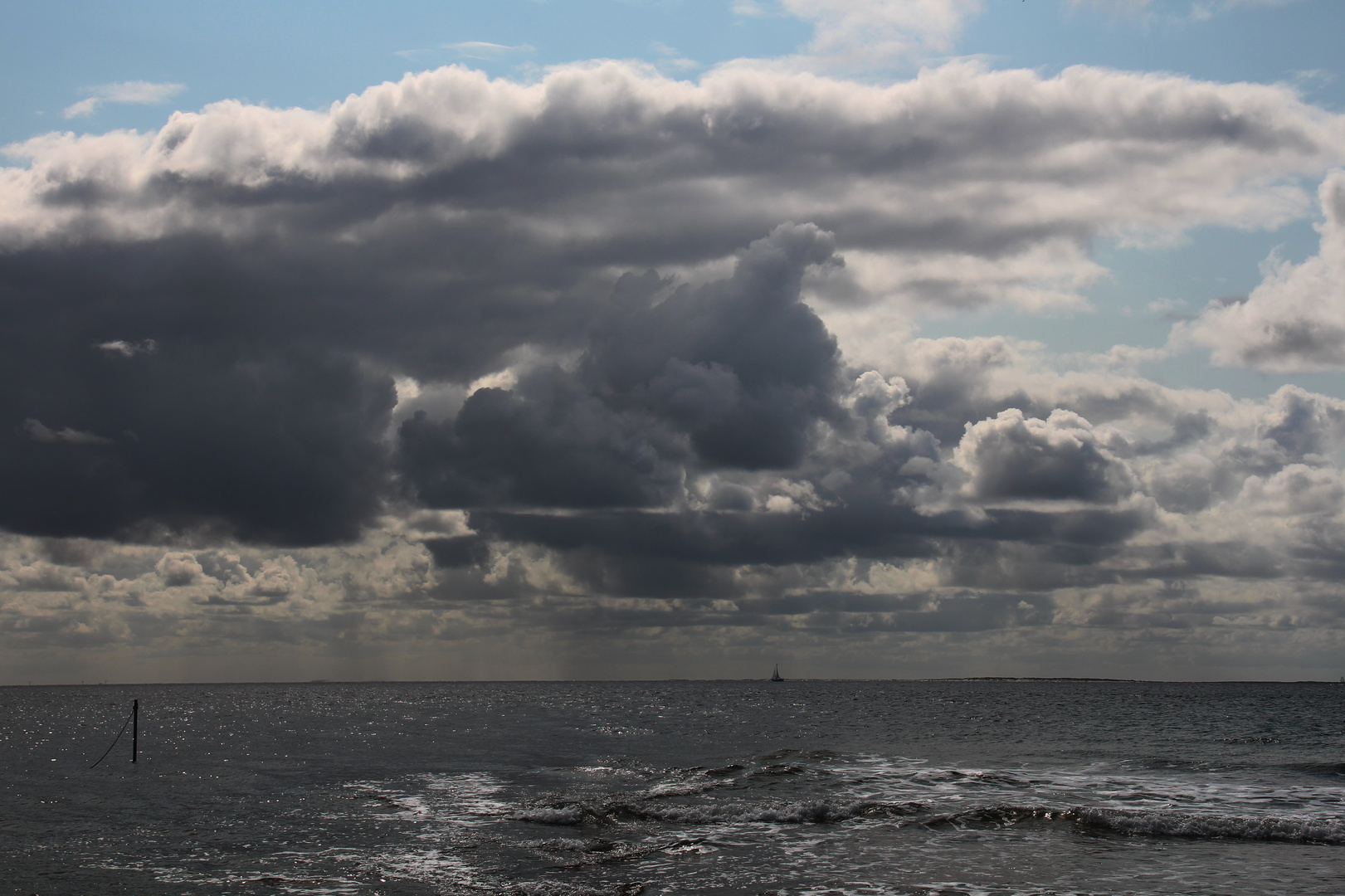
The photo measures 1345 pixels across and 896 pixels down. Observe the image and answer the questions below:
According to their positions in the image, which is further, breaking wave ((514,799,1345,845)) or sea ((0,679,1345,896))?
breaking wave ((514,799,1345,845))

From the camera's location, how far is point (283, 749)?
258 feet

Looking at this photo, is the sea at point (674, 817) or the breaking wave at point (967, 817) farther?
the breaking wave at point (967, 817)

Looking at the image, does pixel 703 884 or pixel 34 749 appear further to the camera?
pixel 34 749

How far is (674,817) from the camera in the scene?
41.4 meters

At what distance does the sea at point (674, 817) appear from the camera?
3005 centimetres

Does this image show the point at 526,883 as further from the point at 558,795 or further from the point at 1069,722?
the point at 1069,722

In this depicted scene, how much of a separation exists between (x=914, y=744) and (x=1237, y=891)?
56.1 meters

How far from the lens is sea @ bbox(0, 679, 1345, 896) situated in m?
30.0

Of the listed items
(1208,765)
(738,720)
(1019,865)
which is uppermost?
(1019,865)

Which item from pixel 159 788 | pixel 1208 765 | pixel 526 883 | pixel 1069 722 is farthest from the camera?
pixel 1069 722

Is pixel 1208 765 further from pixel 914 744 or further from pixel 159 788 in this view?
pixel 159 788

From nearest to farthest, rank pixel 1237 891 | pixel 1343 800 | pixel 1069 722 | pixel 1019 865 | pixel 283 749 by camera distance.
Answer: pixel 1237 891, pixel 1019 865, pixel 1343 800, pixel 283 749, pixel 1069 722

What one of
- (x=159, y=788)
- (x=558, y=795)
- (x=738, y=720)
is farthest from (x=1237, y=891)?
(x=738, y=720)

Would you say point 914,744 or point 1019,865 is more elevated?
point 1019,865
